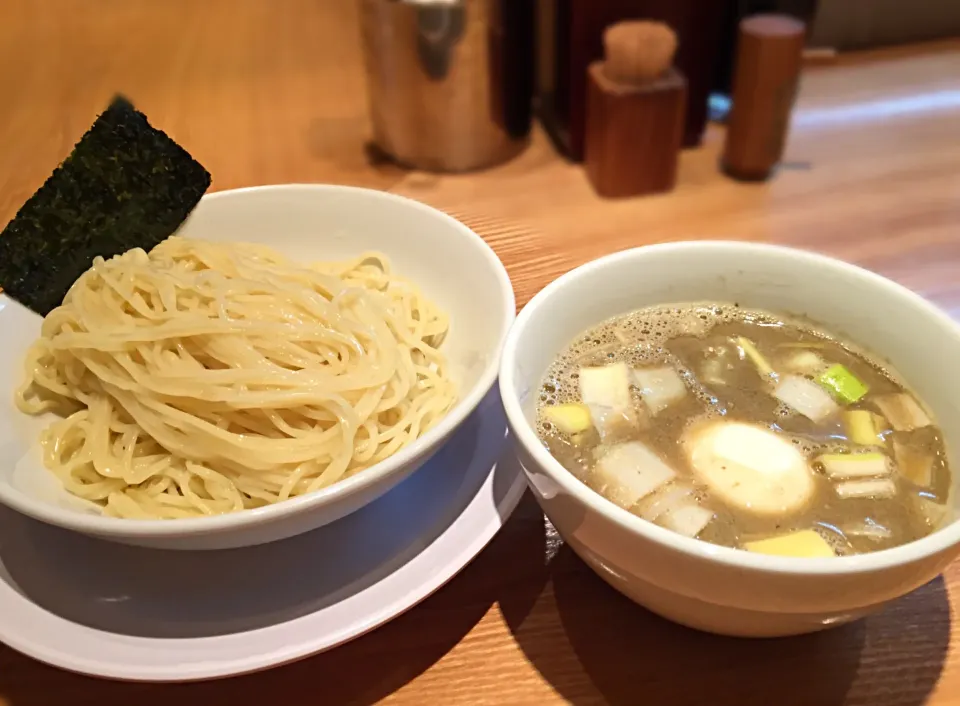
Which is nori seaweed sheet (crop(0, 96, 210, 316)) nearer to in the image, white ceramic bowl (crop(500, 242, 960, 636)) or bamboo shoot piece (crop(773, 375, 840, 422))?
white ceramic bowl (crop(500, 242, 960, 636))

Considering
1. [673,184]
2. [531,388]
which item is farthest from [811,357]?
[673,184]

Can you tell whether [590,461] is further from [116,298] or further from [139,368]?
[116,298]

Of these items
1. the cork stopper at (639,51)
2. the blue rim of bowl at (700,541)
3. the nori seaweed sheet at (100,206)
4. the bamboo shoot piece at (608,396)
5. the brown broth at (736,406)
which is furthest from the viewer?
the cork stopper at (639,51)

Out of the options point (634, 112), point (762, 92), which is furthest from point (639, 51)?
point (762, 92)

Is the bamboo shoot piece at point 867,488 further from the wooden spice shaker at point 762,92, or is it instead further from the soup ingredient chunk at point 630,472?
the wooden spice shaker at point 762,92

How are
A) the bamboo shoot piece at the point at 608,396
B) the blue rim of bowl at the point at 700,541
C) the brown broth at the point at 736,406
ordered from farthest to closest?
the bamboo shoot piece at the point at 608,396 < the brown broth at the point at 736,406 < the blue rim of bowl at the point at 700,541

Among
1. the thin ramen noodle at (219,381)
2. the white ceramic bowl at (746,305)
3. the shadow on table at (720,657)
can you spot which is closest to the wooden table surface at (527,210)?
the shadow on table at (720,657)
